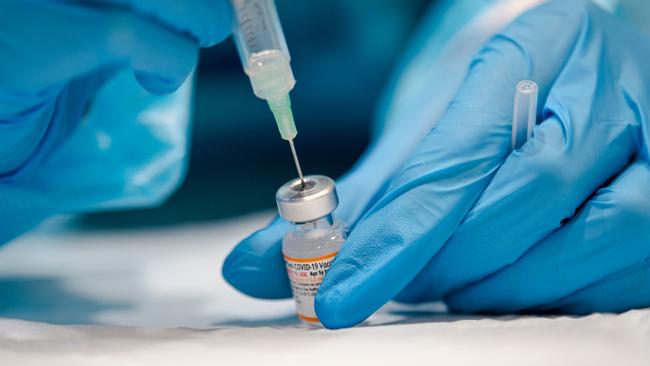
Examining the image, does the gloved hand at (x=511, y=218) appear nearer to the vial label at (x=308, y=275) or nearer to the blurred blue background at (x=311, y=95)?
the vial label at (x=308, y=275)

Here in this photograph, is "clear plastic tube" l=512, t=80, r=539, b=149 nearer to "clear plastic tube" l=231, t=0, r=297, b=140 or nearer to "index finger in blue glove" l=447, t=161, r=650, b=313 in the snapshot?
"index finger in blue glove" l=447, t=161, r=650, b=313

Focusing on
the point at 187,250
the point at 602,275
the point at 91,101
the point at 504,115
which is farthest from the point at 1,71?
the point at 602,275

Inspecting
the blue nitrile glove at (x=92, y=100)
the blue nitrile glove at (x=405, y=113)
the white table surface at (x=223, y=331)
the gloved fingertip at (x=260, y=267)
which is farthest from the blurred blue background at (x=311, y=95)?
the gloved fingertip at (x=260, y=267)

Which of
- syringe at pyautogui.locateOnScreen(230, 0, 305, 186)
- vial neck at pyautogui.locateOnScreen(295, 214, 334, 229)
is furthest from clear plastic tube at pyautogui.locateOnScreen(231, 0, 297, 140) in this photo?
vial neck at pyautogui.locateOnScreen(295, 214, 334, 229)

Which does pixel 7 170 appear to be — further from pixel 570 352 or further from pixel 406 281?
pixel 570 352

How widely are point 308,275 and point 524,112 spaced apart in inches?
12.0

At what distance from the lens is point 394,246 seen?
29.3 inches

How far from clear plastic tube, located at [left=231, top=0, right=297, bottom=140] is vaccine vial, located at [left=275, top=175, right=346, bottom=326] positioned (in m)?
0.07

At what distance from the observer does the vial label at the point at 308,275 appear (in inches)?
29.8

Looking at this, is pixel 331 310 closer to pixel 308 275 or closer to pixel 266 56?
pixel 308 275

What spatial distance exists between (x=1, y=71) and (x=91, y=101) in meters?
0.29

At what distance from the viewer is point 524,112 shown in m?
0.78

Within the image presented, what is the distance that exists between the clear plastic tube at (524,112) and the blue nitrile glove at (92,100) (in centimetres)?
34

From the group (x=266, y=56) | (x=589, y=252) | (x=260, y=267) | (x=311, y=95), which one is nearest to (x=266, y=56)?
(x=266, y=56)
